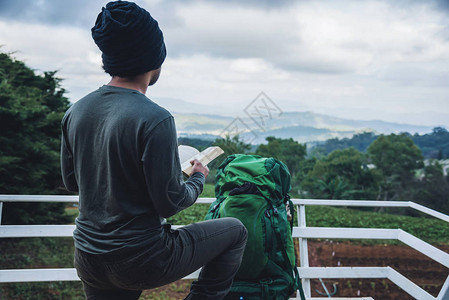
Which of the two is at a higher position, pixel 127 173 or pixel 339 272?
pixel 127 173

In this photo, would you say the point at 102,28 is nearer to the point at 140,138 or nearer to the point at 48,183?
the point at 140,138

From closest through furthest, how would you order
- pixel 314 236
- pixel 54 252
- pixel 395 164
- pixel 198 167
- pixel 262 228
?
pixel 198 167, pixel 262 228, pixel 314 236, pixel 54 252, pixel 395 164

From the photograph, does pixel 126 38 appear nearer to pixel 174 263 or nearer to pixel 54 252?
pixel 174 263

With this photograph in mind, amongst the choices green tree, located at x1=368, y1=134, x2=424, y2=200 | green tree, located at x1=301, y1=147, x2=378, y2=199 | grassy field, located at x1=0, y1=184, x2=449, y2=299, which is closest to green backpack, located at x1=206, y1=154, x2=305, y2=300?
grassy field, located at x1=0, y1=184, x2=449, y2=299

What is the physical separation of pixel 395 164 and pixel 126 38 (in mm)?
34637

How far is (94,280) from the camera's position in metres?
1.28

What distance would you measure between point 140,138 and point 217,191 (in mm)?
1126

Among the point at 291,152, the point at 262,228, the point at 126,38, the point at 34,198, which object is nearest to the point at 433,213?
the point at 262,228

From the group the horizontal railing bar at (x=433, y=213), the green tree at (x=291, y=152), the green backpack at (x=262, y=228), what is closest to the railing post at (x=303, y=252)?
the green backpack at (x=262, y=228)

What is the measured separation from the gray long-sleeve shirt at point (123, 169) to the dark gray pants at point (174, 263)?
4cm

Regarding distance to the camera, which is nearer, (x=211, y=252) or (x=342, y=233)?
(x=211, y=252)

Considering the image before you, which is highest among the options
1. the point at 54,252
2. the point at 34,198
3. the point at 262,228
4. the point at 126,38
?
the point at 126,38

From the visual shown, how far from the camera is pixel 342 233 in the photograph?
2537 millimetres

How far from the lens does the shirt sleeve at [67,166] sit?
1387 mm
